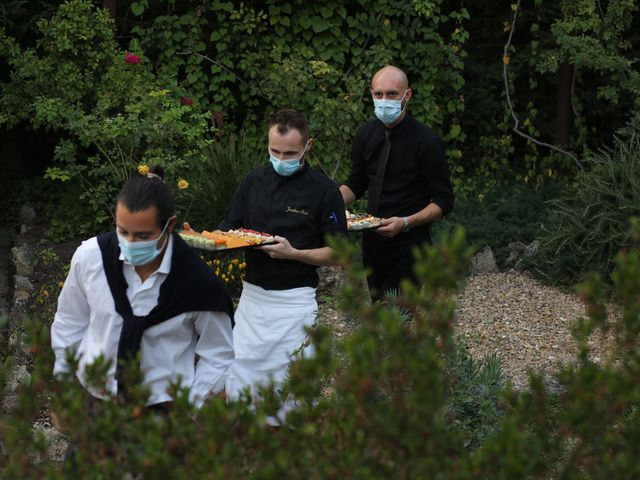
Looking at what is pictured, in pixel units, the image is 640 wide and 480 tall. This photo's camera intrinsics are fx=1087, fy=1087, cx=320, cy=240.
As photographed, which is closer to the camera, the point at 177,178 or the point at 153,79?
the point at 177,178

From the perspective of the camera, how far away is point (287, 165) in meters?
4.61

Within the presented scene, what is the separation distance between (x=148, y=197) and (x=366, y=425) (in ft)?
4.20

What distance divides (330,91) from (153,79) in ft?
4.92

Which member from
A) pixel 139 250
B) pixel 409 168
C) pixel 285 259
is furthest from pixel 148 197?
pixel 409 168

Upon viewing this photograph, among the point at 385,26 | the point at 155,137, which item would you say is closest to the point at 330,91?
the point at 385,26

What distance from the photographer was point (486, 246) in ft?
28.3

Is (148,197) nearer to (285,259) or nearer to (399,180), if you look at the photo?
(285,259)

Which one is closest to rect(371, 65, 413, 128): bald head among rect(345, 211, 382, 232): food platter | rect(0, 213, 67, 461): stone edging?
rect(345, 211, 382, 232): food platter

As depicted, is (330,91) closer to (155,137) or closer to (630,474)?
(155,137)

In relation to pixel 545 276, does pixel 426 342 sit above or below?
above

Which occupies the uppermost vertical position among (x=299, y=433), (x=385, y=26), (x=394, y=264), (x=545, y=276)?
(x=385, y=26)

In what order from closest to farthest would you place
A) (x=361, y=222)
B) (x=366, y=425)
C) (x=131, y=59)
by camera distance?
1. (x=366, y=425)
2. (x=361, y=222)
3. (x=131, y=59)

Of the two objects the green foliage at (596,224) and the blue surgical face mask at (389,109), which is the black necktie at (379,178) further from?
the green foliage at (596,224)

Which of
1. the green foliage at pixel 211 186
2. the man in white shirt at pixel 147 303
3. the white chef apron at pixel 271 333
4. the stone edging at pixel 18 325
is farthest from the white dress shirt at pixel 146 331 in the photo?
the green foliage at pixel 211 186
